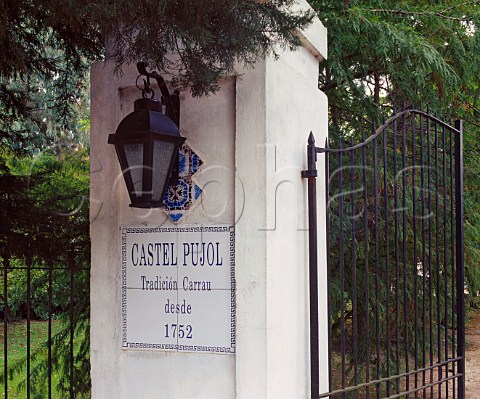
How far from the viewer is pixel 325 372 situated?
372cm

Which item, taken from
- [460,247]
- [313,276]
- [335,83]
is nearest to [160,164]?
[313,276]

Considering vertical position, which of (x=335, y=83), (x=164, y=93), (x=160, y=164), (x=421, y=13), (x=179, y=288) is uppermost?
(x=421, y=13)

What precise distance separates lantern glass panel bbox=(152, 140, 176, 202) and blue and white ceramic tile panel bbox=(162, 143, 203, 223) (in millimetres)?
220

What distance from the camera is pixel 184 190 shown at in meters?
3.32

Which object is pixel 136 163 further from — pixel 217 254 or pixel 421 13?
pixel 421 13

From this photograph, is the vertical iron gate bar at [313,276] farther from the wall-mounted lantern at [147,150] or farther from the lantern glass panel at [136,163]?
the lantern glass panel at [136,163]

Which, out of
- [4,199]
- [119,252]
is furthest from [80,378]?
[119,252]

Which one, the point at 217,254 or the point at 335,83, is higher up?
the point at 335,83

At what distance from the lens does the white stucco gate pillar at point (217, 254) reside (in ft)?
10.2

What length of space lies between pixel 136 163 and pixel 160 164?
0.37ft

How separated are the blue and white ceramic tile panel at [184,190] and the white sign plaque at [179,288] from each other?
0.10 meters

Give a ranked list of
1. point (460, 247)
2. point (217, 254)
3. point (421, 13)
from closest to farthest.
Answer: point (217, 254)
point (460, 247)
point (421, 13)

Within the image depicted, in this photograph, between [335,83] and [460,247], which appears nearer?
[460,247]

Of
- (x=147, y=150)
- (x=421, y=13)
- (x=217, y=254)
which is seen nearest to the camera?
(x=147, y=150)
